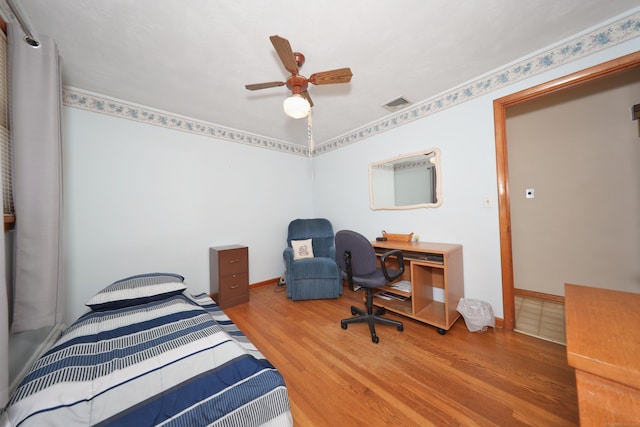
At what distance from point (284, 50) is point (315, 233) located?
2.60 meters

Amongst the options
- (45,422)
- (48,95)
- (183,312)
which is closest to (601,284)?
(183,312)

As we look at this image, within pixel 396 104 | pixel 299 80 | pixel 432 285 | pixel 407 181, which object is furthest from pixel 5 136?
pixel 432 285

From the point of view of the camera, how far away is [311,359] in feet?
5.64

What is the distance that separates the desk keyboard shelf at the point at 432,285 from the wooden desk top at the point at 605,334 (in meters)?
1.10

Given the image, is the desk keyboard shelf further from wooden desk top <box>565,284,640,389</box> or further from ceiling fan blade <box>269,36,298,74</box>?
ceiling fan blade <box>269,36,298,74</box>

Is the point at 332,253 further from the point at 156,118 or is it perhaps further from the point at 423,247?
the point at 156,118

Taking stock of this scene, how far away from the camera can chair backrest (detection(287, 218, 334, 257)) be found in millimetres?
3510

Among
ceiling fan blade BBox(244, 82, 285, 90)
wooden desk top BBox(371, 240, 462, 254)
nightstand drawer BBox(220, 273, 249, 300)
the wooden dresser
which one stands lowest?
nightstand drawer BBox(220, 273, 249, 300)

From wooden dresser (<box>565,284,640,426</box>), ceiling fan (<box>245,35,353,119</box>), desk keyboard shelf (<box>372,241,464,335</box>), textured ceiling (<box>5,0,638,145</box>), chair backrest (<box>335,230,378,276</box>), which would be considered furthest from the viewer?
desk keyboard shelf (<box>372,241,464,335</box>)

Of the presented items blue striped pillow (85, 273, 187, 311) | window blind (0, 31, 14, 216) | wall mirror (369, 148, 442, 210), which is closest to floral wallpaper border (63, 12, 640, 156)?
wall mirror (369, 148, 442, 210)

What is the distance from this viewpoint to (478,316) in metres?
2.00

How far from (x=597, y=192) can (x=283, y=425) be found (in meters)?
3.65

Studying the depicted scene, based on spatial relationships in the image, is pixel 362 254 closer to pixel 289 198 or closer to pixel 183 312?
pixel 183 312

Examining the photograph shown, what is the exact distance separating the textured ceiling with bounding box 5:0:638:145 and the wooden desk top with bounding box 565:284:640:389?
5.77ft
